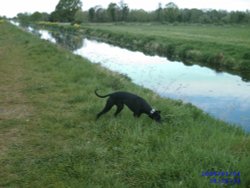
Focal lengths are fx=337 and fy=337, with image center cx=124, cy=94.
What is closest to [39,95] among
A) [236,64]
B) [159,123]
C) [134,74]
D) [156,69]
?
[159,123]

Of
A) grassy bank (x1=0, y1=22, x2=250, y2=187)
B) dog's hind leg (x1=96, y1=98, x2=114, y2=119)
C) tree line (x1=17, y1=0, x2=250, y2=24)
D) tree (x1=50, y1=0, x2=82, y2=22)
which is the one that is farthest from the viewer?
tree (x1=50, y1=0, x2=82, y2=22)

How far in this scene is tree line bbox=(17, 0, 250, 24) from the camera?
303 ft

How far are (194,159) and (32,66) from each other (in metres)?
13.0

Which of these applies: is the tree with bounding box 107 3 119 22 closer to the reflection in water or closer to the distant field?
the distant field

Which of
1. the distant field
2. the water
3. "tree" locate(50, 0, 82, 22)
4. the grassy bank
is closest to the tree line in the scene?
"tree" locate(50, 0, 82, 22)

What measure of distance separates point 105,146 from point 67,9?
121 metres

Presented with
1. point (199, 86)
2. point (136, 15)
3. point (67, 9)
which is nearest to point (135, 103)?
point (199, 86)

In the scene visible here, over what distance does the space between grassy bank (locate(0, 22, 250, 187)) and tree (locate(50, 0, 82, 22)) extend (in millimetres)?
114744

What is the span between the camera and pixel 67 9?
121750 mm

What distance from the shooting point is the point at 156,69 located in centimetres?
2089

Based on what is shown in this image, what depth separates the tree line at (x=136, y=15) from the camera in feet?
303

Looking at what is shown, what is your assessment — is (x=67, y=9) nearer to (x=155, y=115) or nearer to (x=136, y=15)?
(x=136, y=15)

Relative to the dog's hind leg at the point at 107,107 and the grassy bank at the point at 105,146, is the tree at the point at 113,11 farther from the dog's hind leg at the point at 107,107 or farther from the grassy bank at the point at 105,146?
the dog's hind leg at the point at 107,107

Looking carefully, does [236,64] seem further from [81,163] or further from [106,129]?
[81,163]
